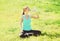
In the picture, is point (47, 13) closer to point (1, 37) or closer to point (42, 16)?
point (42, 16)

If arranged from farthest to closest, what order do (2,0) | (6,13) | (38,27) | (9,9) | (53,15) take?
1. (2,0)
2. (9,9)
3. (6,13)
4. (53,15)
5. (38,27)

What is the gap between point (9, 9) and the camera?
1554 centimetres

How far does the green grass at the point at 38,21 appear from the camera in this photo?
953cm

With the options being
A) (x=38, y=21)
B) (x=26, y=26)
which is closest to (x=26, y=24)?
(x=26, y=26)

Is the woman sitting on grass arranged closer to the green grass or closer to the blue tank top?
the blue tank top

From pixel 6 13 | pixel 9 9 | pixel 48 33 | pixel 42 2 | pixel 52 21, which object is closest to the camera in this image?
pixel 48 33

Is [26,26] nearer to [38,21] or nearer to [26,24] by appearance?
Result: [26,24]

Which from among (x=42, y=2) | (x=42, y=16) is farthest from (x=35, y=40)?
(x=42, y=2)

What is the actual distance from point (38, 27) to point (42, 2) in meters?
6.69

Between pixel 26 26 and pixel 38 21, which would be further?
pixel 38 21

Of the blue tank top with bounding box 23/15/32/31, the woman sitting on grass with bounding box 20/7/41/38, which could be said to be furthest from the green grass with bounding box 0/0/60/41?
the blue tank top with bounding box 23/15/32/31

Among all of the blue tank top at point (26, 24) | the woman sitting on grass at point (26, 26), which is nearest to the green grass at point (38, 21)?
the woman sitting on grass at point (26, 26)

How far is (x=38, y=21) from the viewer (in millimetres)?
12031

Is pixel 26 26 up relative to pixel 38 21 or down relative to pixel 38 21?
up
